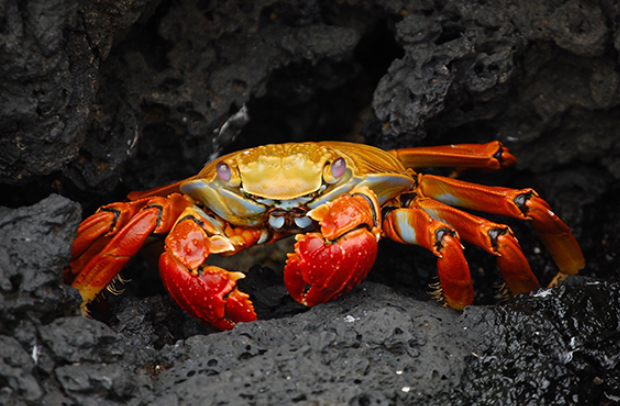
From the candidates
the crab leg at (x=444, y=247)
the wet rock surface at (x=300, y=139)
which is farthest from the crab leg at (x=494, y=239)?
the wet rock surface at (x=300, y=139)

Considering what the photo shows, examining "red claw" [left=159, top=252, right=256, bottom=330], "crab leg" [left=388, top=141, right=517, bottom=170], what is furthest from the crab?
"crab leg" [left=388, top=141, right=517, bottom=170]

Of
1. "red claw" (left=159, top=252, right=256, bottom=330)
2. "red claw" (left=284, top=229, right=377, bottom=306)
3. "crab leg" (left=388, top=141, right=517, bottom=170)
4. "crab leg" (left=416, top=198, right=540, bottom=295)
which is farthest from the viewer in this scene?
"crab leg" (left=388, top=141, right=517, bottom=170)

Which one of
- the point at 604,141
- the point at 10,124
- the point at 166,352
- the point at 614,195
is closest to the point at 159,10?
the point at 10,124

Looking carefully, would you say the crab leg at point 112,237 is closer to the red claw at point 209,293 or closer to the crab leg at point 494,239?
the red claw at point 209,293

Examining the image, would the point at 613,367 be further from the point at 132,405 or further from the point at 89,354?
the point at 89,354

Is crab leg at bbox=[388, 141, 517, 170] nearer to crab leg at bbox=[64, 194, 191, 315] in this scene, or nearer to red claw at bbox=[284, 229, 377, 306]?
red claw at bbox=[284, 229, 377, 306]

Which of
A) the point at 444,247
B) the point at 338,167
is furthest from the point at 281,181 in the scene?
the point at 444,247

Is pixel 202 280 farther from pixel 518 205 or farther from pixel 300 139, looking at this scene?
pixel 300 139
